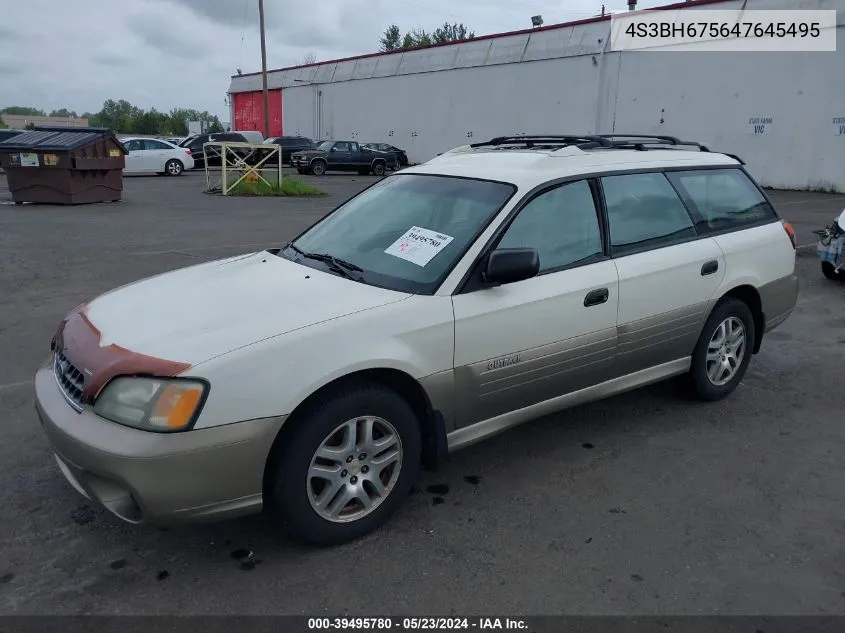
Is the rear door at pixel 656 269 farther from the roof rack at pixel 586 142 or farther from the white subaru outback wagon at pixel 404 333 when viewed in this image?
the roof rack at pixel 586 142

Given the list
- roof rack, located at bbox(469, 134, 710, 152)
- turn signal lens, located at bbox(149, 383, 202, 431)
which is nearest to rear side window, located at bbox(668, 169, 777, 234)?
roof rack, located at bbox(469, 134, 710, 152)

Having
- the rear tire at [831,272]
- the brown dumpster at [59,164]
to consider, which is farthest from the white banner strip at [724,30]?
the brown dumpster at [59,164]

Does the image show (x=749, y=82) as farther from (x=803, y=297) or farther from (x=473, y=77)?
(x=803, y=297)

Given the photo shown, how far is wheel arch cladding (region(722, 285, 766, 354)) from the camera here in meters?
4.70

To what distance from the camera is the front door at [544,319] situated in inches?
131

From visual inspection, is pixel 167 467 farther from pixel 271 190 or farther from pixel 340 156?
pixel 340 156

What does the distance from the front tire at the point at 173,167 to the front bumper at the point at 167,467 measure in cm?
2745

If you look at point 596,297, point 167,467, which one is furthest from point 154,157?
point 167,467

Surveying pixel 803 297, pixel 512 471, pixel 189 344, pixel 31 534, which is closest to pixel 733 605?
pixel 512 471

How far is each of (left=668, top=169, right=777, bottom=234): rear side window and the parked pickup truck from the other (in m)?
27.1

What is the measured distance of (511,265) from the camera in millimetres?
3250

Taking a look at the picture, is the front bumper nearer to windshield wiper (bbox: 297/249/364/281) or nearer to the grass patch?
windshield wiper (bbox: 297/249/364/281)

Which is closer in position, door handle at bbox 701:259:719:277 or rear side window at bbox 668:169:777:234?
door handle at bbox 701:259:719:277

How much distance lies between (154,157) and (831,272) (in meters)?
25.1
